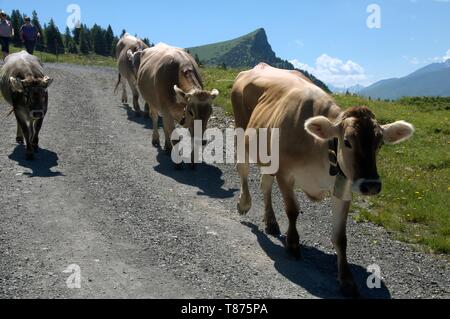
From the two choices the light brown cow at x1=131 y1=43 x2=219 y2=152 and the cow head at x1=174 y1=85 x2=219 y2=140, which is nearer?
the cow head at x1=174 y1=85 x2=219 y2=140

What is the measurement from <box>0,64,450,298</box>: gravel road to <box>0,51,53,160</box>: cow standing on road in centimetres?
61

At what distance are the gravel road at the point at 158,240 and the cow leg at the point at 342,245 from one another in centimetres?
18

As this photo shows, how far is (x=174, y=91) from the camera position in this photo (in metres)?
12.7

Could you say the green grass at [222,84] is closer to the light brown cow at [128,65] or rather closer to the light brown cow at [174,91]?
the light brown cow at [128,65]

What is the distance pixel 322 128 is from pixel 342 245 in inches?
71.4

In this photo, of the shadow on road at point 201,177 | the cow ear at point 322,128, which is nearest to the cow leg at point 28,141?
the shadow on road at point 201,177

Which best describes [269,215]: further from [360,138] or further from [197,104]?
[197,104]

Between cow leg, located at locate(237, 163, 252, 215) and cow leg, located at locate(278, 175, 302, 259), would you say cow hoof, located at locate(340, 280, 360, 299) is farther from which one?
cow leg, located at locate(237, 163, 252, 215)

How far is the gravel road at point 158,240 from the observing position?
251 inches

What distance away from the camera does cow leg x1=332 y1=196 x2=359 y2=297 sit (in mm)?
6449

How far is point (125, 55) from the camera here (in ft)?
68.0

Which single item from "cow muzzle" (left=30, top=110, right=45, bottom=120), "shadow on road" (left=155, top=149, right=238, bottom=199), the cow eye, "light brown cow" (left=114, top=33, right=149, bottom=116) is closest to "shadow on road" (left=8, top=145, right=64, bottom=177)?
"cow muzzle" (left=30, top=110, right=45, bottom=120)

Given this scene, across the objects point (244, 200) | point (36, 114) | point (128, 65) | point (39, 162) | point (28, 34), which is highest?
point (28, 34)

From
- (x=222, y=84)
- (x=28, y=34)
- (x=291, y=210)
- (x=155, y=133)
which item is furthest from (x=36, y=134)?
(x=28, y=34)
